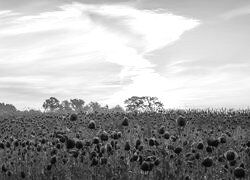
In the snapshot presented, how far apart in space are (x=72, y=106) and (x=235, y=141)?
51232 mm

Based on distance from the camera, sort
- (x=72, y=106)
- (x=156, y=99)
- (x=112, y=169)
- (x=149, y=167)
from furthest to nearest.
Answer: (x=72, y=106), (x=156, y=99), (x=112, y=169), (x=149, y=167)

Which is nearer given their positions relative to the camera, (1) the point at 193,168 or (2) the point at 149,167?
(2) the point at 149,167

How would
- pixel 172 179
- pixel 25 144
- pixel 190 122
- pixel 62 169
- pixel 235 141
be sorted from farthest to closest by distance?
1. pixel 190 122
2. pixel 235 141
3. pixel 25 144
4. pixel 62 169
5. pixel 172 179

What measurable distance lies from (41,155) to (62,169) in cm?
246

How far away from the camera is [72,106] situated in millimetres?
62938

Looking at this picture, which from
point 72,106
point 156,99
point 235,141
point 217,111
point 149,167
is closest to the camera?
point 149,167

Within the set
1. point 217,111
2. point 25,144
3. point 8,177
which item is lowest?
point 8,177

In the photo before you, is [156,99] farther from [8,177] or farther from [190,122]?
[8,177]

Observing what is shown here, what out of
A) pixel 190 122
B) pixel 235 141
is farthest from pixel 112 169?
pixel 190 122

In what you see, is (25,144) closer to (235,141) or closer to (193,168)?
(193,168)

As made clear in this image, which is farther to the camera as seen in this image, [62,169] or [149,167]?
[62,169]

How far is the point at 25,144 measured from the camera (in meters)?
10.3

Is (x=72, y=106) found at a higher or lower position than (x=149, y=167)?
higher

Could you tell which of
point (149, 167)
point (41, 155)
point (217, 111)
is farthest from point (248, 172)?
point (217, 111)
